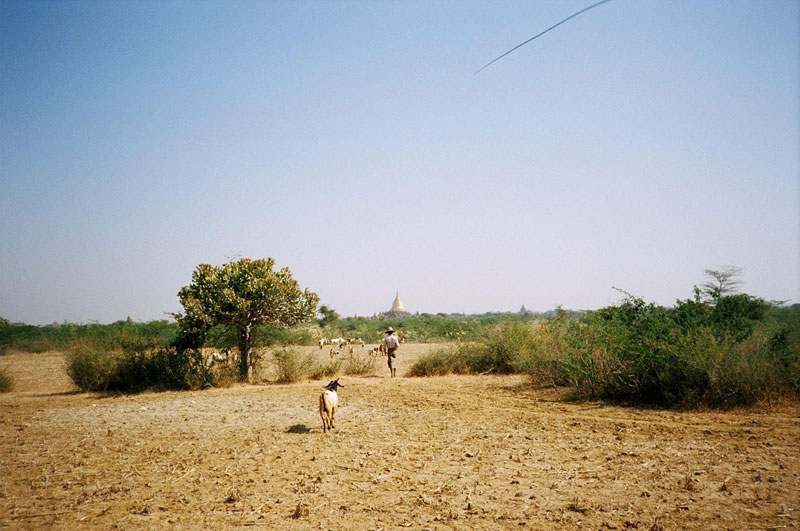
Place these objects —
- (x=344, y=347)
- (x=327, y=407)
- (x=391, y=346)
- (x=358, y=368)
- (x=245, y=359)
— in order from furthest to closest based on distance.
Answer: (x=344, y=347), (x=358, y=368), (x=391, y=346), (x=245, y=359), (x=327, y=407)

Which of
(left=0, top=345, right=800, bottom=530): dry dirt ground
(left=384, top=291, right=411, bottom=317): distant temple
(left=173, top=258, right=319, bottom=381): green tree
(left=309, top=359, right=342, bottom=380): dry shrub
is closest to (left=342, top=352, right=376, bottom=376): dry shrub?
(left=309, top=359, right=342, bottom=380): dry shrub

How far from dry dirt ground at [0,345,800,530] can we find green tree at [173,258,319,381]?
3530 mm

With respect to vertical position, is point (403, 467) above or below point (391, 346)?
below

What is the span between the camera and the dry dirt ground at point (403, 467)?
4754 mm

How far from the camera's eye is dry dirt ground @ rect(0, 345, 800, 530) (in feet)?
15.6

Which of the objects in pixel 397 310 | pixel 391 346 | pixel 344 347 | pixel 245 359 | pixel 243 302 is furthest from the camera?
pixel 397 310

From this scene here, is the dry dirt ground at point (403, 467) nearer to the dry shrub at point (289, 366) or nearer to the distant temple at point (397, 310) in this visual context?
the dry shrub at point (289, 366)

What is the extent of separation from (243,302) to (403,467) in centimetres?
919

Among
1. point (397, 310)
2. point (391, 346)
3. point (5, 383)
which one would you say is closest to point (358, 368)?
point (391, 346)

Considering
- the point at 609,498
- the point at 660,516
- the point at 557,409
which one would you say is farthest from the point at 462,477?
the point at 557,409

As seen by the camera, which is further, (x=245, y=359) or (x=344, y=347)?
(x=344, y=347)

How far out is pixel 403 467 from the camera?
6.42 m

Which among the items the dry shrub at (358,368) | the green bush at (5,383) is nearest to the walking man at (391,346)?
the dry shrub at (358,368)

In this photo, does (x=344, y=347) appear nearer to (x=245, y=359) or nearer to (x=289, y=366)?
(x=289, y=366)
